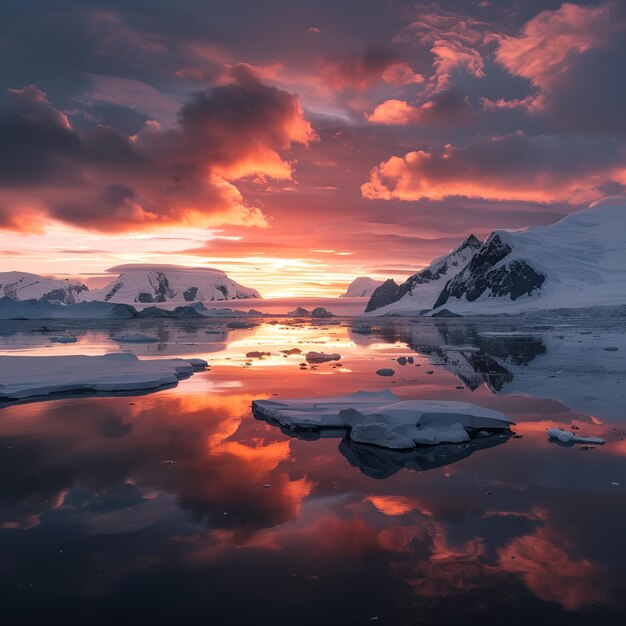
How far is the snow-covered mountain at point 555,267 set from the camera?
99750 mm

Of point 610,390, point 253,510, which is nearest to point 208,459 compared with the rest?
point 253,510

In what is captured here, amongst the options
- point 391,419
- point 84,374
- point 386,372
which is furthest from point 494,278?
point 391,419

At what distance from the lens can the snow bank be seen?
1510cm

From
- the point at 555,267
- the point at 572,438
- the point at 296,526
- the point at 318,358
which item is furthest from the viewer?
the point at 555,267

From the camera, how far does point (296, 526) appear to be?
20.2 ft

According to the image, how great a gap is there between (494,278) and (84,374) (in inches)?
5397

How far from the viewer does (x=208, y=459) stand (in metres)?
8.81

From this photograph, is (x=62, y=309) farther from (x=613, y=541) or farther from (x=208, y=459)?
(x=613, y=541)

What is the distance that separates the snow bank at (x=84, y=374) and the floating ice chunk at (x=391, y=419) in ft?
19.5

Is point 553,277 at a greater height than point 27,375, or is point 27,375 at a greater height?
point 553,277

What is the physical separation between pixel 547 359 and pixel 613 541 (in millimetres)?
21151

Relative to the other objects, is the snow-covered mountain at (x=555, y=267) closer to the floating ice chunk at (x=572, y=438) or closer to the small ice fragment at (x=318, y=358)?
the small ice fragment at (x=318, y=358)

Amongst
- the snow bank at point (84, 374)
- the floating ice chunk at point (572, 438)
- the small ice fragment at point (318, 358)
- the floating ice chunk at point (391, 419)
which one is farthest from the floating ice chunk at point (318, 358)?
the floating ice chunk at point (572, 438)

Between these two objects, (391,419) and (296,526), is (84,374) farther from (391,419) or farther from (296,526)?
(296,526)
